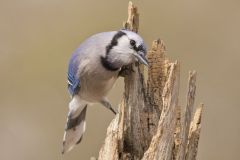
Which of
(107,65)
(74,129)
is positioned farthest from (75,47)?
(107,65)

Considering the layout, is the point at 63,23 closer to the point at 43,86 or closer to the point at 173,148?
the point at 43,86

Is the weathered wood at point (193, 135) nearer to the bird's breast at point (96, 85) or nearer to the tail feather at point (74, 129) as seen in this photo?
the bird's breast at point (96, 85)

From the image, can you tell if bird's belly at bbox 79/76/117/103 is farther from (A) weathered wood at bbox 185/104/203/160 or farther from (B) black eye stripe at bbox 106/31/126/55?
(A) weathered wood at bbox 185/104/203/160

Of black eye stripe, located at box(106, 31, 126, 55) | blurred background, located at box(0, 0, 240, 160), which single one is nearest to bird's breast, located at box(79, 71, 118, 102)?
black eye stripe, located at box(106, 31, 126, 55)

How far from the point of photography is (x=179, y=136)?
468 centimetres

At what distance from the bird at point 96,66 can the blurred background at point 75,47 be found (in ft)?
4.77

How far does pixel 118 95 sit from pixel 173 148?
8.88 feet

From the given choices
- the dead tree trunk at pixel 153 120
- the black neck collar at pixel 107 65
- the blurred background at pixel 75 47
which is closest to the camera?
the dead tree trunk at pixel 153 120

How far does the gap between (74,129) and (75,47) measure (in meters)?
2.36

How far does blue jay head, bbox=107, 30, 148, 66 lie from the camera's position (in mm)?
4874

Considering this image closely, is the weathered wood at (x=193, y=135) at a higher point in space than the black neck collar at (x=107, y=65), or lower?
lower

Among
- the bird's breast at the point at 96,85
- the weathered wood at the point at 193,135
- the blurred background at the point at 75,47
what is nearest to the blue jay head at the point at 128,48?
the bird's breast at the point at 96,85

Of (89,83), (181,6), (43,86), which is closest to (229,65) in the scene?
(181,6)

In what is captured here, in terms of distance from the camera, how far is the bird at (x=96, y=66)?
16.3 feet
